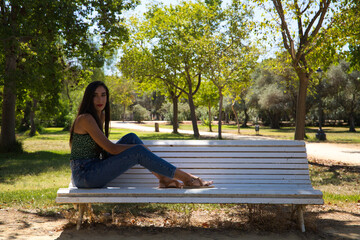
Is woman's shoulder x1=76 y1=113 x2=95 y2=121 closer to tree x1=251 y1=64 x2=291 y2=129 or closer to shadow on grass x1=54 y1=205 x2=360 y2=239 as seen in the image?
shadow on grass x1=54 y1=205 x2=360 y2=239

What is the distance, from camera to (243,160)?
4551 millimetres

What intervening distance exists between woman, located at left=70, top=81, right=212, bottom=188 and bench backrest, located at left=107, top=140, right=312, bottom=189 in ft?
1.40

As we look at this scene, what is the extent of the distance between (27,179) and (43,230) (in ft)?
18.9

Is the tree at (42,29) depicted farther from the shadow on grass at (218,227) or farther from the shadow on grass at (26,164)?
the shadow on grass at (218,227)

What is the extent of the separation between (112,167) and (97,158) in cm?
31

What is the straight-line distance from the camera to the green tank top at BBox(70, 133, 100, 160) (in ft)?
13.4

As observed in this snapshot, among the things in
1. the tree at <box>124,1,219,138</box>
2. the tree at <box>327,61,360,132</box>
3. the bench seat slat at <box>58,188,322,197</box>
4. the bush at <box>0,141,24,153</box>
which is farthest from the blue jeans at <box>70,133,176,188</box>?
the tree at <box>327,61,360,132</box>

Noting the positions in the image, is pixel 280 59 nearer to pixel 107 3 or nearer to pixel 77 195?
pixel 107 3

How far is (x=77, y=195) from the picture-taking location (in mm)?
3795

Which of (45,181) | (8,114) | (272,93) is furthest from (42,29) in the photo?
(272,93)

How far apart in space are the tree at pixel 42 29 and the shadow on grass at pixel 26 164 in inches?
43.1

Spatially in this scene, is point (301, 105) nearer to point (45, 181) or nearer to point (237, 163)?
point (237, 163)

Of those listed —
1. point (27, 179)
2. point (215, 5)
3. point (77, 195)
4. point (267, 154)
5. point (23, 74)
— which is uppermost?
point (215, 5)

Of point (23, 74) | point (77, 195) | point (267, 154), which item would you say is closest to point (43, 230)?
point (77, 195)
